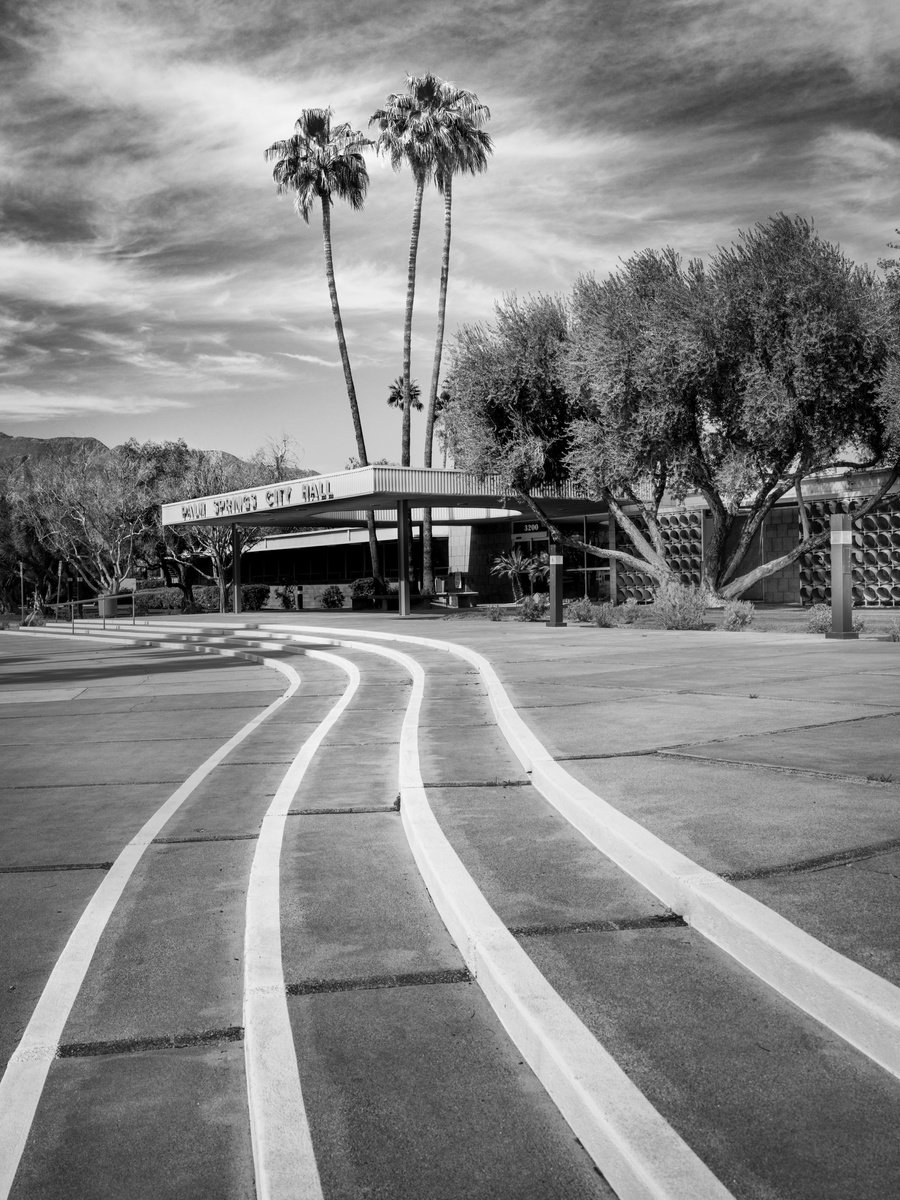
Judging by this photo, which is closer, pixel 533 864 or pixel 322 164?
pixel 533 864

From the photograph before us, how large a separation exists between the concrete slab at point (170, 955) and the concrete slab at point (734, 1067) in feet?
3.90

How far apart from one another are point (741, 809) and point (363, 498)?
1043 inches

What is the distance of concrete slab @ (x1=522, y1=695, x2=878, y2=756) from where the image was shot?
8328 millimetres

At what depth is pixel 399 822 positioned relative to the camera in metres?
6.48

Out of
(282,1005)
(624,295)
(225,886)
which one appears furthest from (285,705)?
(624,295)

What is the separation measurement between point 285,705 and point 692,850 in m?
8.69

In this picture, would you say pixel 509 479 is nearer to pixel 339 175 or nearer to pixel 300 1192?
pixel 339 175

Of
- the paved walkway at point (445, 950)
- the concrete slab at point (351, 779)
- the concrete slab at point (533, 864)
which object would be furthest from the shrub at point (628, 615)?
the concrete slab at point (533, 864)

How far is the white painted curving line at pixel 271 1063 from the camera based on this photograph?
105 inches

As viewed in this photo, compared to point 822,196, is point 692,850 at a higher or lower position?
lower

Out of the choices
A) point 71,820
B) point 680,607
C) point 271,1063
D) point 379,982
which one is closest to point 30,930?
point 379,982

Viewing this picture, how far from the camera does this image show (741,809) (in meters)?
5.93

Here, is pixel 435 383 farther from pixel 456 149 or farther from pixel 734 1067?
pixel 734 1067

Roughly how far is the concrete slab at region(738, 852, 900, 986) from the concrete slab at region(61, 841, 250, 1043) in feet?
6.92
